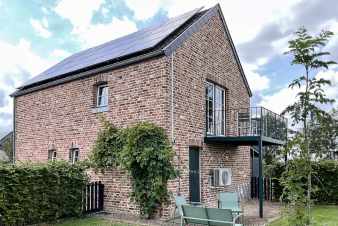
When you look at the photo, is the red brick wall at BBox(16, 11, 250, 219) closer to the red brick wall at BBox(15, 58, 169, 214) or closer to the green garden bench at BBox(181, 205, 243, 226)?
the red brick wall at BBox(15, 58, 169, 214)

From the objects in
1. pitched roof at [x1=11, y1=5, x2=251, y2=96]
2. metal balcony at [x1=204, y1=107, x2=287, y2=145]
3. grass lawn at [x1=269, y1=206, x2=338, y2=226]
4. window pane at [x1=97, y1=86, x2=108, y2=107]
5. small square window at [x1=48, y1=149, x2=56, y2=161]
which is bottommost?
grass lawn at [x1=269, y1=206, x2=338, y2=226]

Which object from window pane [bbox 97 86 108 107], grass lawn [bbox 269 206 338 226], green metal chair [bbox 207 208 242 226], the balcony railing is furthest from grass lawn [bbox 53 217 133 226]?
the balcony railing

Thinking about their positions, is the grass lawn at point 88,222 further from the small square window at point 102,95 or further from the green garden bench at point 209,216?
the small square window at point 102,95

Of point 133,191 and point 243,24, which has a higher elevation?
point 243,24

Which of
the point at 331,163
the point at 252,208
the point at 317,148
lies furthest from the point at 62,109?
the point at 317,148

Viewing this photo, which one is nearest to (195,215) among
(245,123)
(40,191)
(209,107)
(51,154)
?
(40,191)

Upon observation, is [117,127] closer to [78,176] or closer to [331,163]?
[78,176]

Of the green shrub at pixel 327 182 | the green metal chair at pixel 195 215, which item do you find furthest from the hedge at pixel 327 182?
the green metal chair at pixel 195 215

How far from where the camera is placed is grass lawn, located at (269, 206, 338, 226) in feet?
32.6

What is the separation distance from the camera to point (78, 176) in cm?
1112

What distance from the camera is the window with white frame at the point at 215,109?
44.8 feet

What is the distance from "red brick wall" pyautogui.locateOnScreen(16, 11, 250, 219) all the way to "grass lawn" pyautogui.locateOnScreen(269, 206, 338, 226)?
127 inches

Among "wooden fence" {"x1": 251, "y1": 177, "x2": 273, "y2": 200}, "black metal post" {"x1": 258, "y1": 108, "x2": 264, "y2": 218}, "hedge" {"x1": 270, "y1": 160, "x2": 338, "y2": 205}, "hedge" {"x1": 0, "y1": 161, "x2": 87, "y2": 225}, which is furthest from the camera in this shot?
"wooden fence" {"x1": 251, "y1": 177, "x2": 273, "y2": 200}

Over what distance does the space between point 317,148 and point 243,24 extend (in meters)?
18.5
